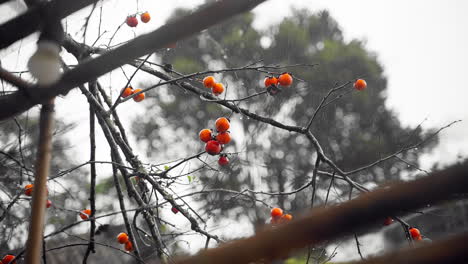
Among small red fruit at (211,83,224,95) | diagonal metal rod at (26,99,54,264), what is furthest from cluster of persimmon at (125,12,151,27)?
diagonal metal rod at (26,99,54,264)

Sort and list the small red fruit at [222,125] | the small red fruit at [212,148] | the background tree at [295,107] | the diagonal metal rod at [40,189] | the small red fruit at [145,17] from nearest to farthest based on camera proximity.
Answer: the diagonal metal rod at [40,189] → the small red fruit at [212,148] → the small red fruit at [222,125] → the small red fruit at [145,17] → the background tree at [295,107]

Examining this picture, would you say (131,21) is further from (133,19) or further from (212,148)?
(212,148)

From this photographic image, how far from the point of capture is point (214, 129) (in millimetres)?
3426

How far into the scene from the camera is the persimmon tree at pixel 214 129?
0.87 meters

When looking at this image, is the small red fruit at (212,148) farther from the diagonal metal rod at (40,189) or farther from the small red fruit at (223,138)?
the diagonal metal rod at (40,189)

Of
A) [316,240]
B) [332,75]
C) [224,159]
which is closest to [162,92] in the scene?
[332,75]

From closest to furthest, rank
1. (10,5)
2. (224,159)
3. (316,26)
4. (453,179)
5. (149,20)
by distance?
(453,179) < (10,5) < (224,159) < (149,20) < (316,26)

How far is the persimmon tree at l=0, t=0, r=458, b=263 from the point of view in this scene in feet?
2.85

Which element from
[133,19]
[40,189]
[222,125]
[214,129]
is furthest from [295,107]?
[40,189]

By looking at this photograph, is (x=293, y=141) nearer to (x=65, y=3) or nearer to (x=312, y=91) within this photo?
(x=312, y=91)

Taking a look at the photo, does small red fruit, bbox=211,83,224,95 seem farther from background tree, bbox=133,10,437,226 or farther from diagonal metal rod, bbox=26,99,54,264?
diagonal metal rod, bbox=26,99,54,264

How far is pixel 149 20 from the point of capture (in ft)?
9.37

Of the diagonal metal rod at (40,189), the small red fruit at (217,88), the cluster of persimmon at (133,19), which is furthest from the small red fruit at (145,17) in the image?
the diagonal metal rod at (40,189)

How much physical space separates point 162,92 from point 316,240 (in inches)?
238
